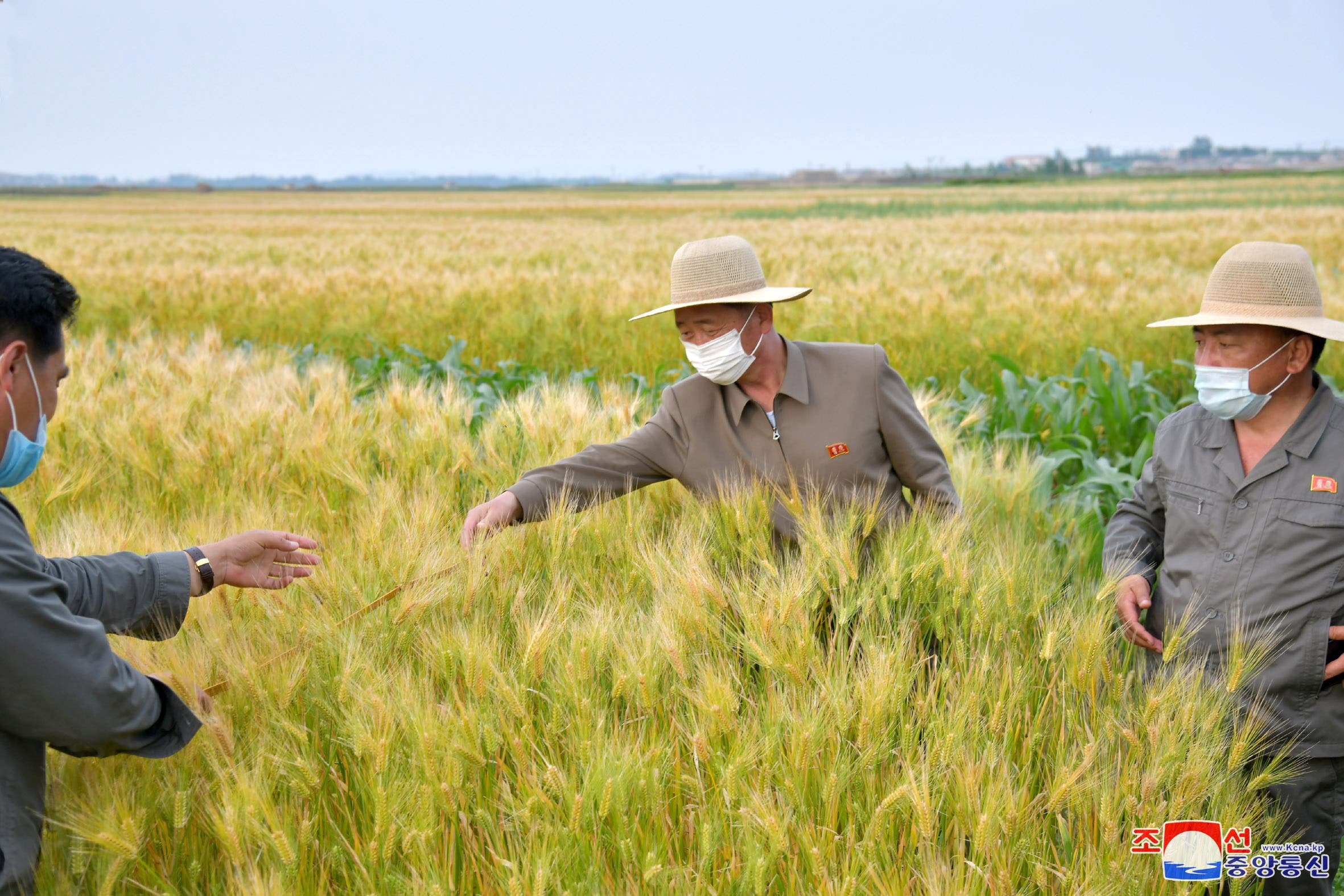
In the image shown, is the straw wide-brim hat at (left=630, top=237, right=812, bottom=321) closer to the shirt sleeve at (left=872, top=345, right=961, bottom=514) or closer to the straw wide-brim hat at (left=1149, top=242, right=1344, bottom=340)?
the shirt sleeve at (left=872, top=345, right=961, bottom=514)

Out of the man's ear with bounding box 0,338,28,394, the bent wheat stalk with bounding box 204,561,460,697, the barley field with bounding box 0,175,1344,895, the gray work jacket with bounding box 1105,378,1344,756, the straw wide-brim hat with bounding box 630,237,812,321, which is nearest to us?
the barley field with bounding box 0,175,1344,895

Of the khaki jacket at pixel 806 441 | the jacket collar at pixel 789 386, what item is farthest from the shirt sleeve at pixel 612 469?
the jacket collar at pixel 789 386

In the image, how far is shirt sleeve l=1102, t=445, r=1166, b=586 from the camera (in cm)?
240

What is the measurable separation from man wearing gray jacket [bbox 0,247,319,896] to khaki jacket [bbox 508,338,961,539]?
1268 millimetres

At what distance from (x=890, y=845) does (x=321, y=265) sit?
13002 millimetres

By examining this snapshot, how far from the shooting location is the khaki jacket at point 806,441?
2688mm

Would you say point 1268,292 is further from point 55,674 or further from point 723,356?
point 55,674

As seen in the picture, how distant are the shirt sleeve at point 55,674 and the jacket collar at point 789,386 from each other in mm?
1687

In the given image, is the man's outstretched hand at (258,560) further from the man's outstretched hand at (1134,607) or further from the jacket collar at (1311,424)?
the jacket collar at (1311,424)

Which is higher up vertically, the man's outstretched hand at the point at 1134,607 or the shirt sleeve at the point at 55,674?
the shirt sleeve at the point at 55,674

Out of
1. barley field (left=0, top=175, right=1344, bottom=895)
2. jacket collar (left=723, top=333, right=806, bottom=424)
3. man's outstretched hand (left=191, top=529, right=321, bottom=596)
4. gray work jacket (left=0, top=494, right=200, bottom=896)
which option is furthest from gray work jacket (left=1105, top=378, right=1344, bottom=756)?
gray work jacket (left=0, top=494, right=200, bottom=896)

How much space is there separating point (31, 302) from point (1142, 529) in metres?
2.43

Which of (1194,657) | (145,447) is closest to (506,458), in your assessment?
(145,447)

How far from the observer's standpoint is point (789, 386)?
271cm
